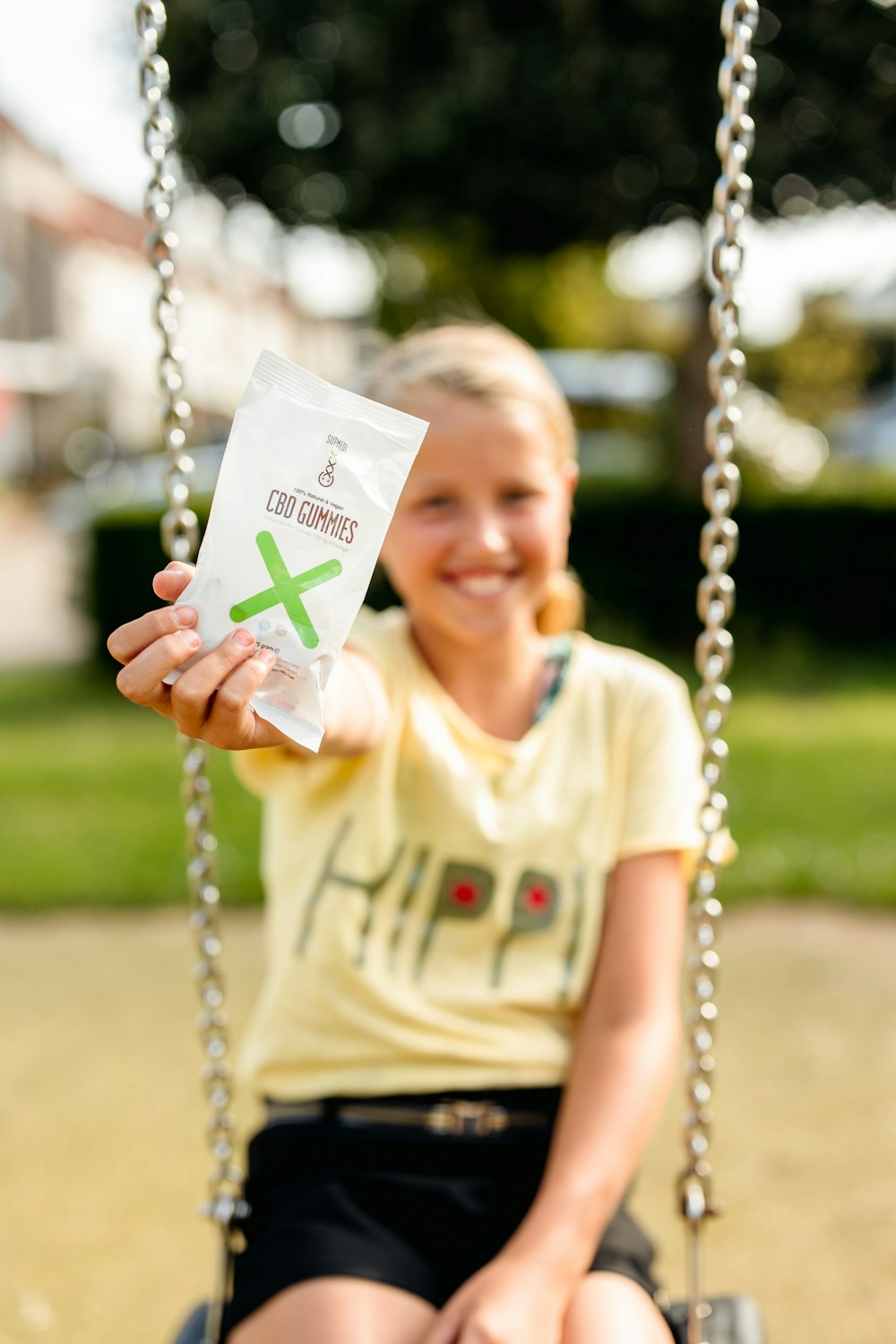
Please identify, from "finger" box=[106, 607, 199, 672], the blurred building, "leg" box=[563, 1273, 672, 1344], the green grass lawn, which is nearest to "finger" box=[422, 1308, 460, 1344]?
"leg" box=[563, 1273, 672, 1344]

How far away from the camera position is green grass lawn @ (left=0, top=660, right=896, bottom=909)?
4.24 m

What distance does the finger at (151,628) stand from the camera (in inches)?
45.6

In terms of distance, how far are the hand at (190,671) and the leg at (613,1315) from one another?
71 cm

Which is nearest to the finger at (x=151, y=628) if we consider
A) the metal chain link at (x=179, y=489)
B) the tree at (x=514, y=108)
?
the metal chain link at (x=179, y=489)

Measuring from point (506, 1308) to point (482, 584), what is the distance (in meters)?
0.82

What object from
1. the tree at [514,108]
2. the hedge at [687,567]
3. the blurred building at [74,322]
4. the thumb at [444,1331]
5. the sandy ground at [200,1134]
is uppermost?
the blurred building at [74,322]

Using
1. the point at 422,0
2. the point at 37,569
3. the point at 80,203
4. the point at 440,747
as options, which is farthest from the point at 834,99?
the point at 80,203

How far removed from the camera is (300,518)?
1.15 m

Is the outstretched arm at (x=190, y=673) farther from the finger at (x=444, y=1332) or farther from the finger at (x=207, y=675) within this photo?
the finger at (x=444, y=1332)

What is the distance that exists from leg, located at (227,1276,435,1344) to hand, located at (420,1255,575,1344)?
30mm

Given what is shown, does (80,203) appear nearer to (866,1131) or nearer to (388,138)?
(388,138)

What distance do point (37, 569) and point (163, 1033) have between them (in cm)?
1413

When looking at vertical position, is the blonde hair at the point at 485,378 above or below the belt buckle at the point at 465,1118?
above

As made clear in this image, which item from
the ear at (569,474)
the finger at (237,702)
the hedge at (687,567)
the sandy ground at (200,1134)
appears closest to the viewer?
the finger at (237,702)
